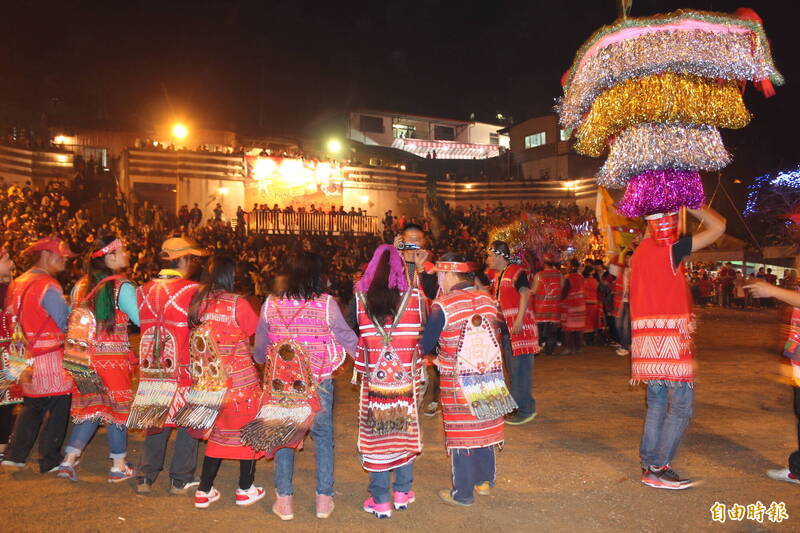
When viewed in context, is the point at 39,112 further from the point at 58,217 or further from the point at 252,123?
the point at 58,217

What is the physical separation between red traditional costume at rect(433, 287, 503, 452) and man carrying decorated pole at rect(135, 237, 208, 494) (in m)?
1.84

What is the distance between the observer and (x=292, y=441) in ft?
13.2

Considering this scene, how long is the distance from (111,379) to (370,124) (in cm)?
4039

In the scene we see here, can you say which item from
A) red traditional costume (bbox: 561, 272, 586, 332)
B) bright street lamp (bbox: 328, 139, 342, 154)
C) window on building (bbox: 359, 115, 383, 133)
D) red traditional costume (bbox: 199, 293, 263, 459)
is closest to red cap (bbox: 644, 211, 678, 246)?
red traditional costume (bbox: 199, 293, 263, 459)

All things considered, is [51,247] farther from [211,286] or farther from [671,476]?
[671,476]

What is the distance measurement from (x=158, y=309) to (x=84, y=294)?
2.87ft

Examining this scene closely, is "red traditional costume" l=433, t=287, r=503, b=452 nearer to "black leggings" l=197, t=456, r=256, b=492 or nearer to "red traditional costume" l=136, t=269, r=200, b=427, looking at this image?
"black leggings" l=197, t=456, r=256, b=492

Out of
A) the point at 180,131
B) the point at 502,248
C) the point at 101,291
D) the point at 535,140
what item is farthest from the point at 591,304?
the point at 535,140

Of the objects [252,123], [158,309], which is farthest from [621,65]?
[252,123]

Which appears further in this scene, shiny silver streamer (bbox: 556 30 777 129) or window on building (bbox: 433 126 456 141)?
window on building (bbox: 433 126 456 141)

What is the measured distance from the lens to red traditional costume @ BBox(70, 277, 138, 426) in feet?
15.9

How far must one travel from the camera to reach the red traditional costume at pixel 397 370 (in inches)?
159

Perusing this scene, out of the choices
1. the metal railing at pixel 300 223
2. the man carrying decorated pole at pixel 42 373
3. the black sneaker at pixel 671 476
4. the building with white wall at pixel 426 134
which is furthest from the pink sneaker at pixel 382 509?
the building with white wall at pixel 426 134

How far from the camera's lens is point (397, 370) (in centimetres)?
407
